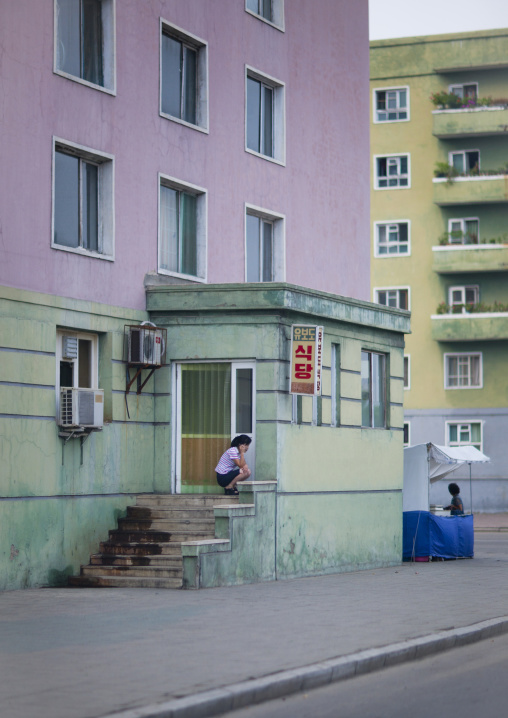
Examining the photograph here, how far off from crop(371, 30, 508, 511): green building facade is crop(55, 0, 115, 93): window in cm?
3212

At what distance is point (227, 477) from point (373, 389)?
456 cm

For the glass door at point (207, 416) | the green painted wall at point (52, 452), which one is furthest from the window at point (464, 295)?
the green painted wall at point (52, 452)

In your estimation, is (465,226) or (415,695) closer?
(415,695)

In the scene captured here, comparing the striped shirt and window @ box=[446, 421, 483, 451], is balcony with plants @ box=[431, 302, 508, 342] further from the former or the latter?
the striped shirt

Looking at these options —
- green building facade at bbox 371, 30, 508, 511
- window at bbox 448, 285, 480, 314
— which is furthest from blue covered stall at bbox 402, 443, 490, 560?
window at bbox 448, 285, 480, 314

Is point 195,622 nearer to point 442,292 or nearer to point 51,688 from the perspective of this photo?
point 51,688

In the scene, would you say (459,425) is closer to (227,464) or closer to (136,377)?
(227,464)

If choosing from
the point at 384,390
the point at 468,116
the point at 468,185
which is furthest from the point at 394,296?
the point at 384,390

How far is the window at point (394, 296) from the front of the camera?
51.7m

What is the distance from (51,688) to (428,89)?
46340 millimetres

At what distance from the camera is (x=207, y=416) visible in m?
19.9

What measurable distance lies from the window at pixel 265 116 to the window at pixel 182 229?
212cm

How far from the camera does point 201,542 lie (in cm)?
1692

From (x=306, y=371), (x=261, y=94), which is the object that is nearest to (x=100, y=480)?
(x=306, y=371)
